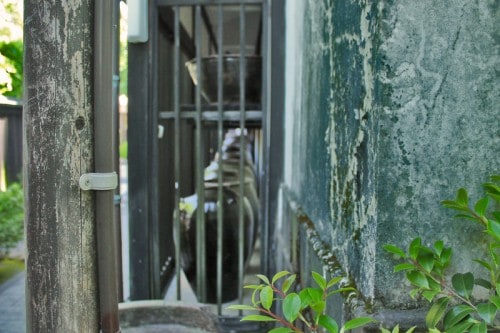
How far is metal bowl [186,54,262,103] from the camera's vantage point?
329 cm

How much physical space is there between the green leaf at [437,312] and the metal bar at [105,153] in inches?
28.1

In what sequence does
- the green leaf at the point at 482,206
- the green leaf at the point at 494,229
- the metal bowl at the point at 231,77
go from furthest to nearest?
the metal bowl at the point at 231,77, the green leaf at the point at 482,206, the green leaf at the point at 494,229

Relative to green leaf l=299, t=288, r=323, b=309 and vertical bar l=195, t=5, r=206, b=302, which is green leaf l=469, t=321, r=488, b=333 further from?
vertical bar l=195, t=5, r=206, b=302

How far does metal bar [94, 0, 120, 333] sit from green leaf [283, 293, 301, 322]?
429mm

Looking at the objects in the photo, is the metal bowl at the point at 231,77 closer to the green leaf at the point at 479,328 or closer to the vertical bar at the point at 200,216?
the vertical bar at the point at 200,216

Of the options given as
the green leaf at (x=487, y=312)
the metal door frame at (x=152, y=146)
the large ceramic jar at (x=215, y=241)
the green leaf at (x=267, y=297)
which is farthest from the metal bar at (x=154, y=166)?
the green leaf at (x=487, y=312)

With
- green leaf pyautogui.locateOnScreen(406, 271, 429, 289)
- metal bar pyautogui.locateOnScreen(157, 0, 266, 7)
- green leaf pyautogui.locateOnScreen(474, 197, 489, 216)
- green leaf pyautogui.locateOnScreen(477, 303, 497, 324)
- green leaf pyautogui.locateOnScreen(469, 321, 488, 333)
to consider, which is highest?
metal bar pyautogui.locateOnScreen(157, 0, 266, 7)

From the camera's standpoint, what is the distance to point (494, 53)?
109 cm

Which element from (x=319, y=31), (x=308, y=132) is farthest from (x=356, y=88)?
(x=308, y=132)

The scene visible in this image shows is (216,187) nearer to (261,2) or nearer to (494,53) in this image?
(261,2)

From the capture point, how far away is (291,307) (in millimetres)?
906

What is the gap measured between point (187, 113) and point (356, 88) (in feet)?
6.82

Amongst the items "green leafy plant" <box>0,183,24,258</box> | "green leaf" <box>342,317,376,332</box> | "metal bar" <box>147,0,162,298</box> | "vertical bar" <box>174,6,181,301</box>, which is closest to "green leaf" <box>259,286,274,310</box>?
"green leaf" <box>342,317,376,332</box>

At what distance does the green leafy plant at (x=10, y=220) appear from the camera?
5.13 m
